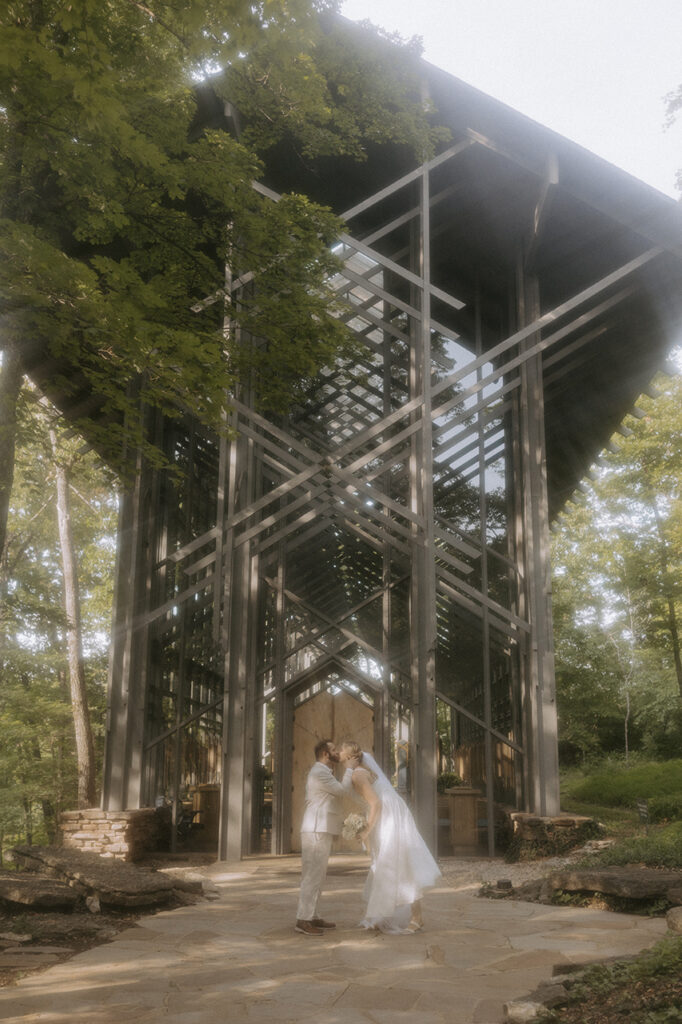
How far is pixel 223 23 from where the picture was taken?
20.2 feet

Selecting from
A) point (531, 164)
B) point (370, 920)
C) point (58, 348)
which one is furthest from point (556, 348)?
point (370, 920)

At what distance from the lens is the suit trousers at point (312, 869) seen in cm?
707

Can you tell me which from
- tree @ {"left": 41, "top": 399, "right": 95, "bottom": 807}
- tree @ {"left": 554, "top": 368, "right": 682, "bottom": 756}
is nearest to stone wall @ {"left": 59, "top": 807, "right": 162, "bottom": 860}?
tree @ {"left": 41, "top": 399, "right": 95, "bottom": 807}

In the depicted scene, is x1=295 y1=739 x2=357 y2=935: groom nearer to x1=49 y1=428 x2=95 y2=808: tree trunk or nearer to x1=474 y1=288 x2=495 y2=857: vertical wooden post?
x1=474 y1=288 x2=495 y2=857: vertical wooden post

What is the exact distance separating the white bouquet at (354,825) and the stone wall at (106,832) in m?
3.09

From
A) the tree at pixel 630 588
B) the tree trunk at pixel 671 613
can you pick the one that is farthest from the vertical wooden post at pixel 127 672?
the tree trunk at pixel 671 613

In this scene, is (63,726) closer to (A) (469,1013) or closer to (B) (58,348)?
(B) (58,348)

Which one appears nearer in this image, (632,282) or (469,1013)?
(469,1013)

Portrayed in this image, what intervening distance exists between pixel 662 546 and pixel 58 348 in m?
23.8

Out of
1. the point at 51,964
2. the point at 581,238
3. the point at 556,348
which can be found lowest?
the point at 51,964

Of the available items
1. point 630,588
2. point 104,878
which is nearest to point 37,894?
point 104,878

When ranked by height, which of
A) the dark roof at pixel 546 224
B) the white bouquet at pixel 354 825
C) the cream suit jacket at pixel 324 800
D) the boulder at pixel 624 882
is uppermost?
the dark roof at pixel 546 224

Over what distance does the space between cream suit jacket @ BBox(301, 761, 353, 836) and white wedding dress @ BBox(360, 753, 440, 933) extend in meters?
0.36

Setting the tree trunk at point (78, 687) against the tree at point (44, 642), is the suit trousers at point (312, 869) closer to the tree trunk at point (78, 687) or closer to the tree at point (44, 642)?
the tree at point (44, 642)
